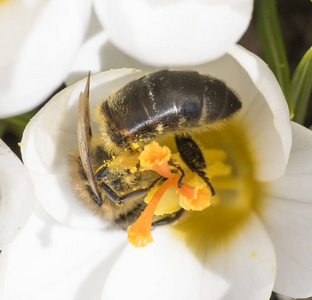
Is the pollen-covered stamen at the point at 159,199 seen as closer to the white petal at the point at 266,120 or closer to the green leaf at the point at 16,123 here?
the white petal at the point at 266,120

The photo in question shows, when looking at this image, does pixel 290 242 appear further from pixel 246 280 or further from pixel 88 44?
pixel 88 44

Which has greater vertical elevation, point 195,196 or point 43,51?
point 43,51

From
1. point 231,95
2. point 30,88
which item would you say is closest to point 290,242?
point 231,95

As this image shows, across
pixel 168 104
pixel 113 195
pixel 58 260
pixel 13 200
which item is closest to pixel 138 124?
pixel 168 104

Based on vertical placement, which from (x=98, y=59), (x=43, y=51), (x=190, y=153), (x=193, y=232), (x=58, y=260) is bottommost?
(x=193, y=232)

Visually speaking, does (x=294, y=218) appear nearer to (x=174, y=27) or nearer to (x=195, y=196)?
(x=195, y=196)

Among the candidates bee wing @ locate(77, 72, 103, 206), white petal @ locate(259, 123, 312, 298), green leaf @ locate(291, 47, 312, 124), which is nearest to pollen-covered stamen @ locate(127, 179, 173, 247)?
bee wing @ locate(77, 72, 103, 206)
